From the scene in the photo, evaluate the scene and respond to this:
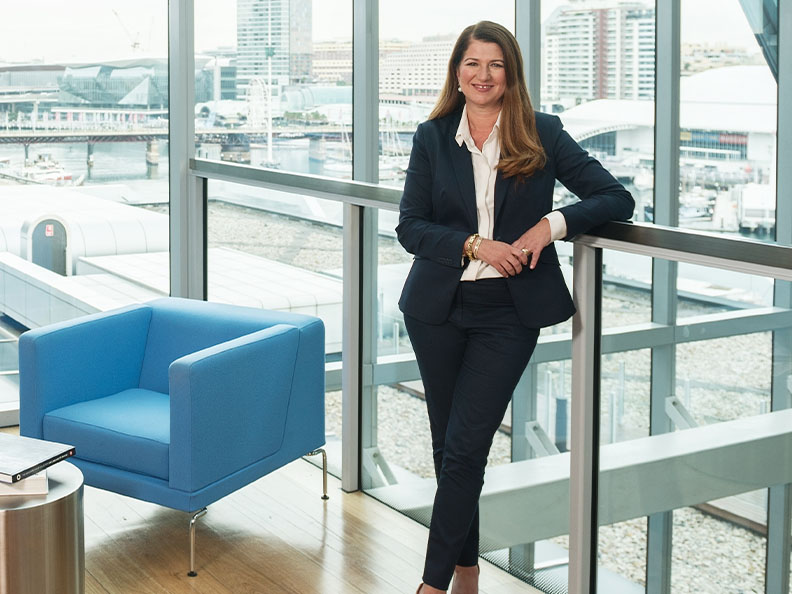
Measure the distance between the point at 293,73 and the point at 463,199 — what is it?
9.32ft

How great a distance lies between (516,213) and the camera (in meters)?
2.67

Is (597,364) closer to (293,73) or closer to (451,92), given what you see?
(451,92)

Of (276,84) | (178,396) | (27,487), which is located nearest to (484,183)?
(178,396)

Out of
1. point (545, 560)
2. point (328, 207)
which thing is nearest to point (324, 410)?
point (328, 207)

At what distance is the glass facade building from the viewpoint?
97.7 inches

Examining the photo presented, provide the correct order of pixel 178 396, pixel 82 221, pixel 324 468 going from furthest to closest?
pixel 82 221, pixel 324 468, pixel 178 396

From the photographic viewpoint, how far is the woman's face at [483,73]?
8.66ft

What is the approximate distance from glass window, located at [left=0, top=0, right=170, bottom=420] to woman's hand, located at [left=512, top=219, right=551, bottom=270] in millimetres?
2994

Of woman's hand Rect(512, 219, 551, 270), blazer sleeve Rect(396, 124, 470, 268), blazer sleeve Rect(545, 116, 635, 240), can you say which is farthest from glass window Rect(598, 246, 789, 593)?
blazer sleeve Rect(396, 124, 470, 268)

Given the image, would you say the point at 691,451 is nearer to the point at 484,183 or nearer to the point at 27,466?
the point at 484,183

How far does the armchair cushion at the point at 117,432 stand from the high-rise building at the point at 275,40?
219cm

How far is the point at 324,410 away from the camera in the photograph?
13.2ft

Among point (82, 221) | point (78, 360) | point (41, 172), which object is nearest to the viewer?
point (78, 360)

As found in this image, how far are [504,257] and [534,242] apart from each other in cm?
8
